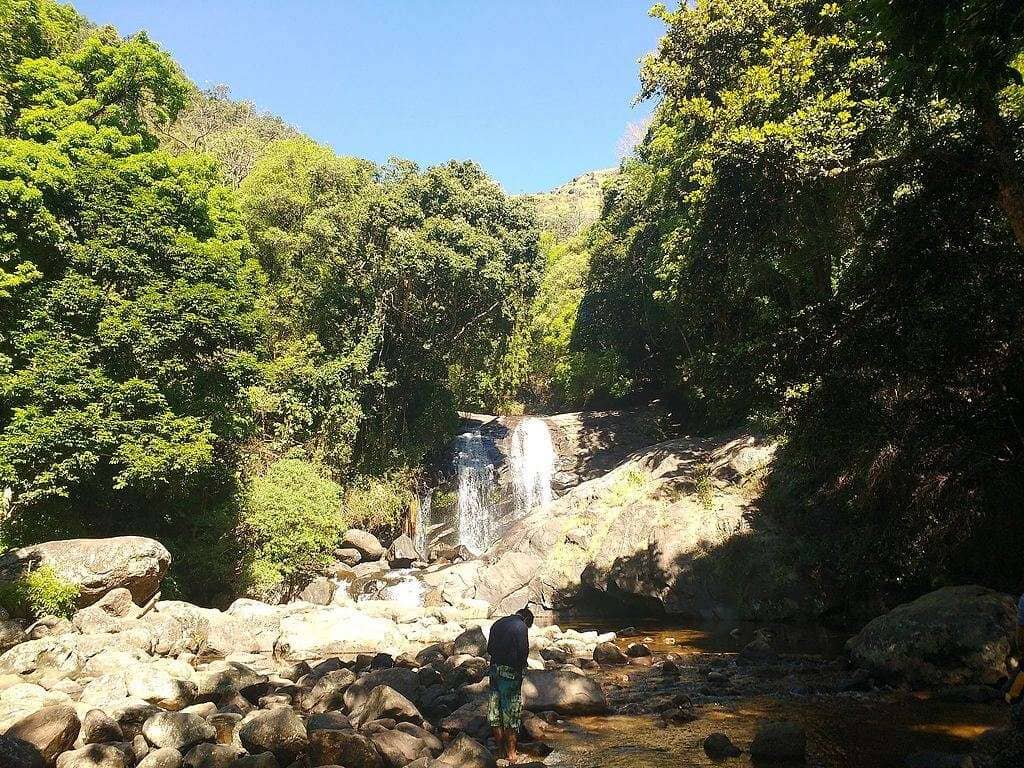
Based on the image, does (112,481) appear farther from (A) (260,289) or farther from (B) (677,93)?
(B) (677,93)

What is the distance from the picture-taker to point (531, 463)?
113 feet

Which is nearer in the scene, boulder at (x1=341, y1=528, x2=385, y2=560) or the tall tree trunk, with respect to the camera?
the tall tree trunk

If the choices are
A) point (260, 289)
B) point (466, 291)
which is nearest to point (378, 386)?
point (466, 291)

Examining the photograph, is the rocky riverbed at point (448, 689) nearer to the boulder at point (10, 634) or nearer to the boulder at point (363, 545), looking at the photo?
the boulder at point (10, 634)

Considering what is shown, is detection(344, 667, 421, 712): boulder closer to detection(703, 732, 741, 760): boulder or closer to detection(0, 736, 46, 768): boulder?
detection(0, 736, 46, 768): boulder

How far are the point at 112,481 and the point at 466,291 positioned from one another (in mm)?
17444

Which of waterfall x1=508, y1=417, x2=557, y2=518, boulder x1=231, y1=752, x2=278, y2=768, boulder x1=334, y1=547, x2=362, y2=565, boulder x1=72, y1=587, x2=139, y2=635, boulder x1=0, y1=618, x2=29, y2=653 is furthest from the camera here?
waterfall x1=508, y1=417, x2=557, y2=518

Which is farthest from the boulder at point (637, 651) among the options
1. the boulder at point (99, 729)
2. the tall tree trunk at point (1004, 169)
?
the tall tree trunk at point (1004, 169)

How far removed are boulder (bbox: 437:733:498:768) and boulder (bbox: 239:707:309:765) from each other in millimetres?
Result: 1888

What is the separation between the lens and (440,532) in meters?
31.7

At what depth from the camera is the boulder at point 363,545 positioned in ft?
93.9

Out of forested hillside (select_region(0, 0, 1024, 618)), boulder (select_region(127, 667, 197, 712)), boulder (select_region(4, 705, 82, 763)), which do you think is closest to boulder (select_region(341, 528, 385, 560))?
forested hillside (select_region(0, 0, 1024, 618))

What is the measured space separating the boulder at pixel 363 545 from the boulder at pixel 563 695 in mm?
19280

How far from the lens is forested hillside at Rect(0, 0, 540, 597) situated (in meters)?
16.4
